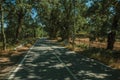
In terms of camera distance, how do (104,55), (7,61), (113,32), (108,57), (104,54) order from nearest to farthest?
1. (7,61)
2. (108,57)
3. (104,55)
4. (104,54)
5. (113,32)

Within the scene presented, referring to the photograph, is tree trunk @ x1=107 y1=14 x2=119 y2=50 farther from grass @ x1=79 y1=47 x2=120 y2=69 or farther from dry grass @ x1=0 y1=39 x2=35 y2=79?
dry grass @ x1=0 y1=39 x2=35 y2=79

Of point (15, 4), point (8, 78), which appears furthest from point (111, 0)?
point (8, 78)

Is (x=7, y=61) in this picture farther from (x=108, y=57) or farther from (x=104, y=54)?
(x=104, y=54)

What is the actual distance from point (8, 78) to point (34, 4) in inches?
1155

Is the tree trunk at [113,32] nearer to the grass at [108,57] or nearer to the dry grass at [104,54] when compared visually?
the dry grass at [104,54]

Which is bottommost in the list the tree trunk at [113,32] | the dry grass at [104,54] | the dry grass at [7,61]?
the dry grass at [104,54]

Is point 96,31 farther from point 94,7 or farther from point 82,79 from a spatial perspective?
point 82,79

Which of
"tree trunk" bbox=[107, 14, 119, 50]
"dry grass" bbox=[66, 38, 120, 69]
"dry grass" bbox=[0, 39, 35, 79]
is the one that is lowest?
"dry grass" bbox=[66, 38, 120, 69]

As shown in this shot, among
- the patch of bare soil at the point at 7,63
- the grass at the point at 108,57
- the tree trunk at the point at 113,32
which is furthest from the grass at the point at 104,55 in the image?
the patch of bare soil at the point at 7,63

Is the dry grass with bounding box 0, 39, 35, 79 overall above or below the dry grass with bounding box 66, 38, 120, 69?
above

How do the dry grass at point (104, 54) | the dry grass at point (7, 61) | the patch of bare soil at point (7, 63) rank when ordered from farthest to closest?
the dry grass at point (104, 54)
the dry grass at point (7, 61)
the patch of bare soil at point (7, 63)

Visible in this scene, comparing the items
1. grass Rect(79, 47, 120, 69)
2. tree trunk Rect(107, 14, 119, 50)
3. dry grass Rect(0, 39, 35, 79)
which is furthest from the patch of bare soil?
tree trunk Rect(107, 14, 119, 50)

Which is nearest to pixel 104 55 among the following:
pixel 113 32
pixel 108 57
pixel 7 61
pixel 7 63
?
pixel 108 57

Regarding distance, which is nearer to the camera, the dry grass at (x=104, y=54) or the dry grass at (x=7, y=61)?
the dry grass at (x=7, y=61)
